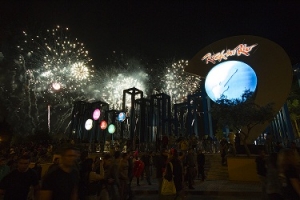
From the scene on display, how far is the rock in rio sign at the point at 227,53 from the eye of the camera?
23756mm

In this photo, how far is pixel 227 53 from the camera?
82.5 ft

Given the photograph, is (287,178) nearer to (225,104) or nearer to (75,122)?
(225,104)

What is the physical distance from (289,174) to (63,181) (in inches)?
146

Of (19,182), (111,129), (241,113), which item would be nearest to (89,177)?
(19,182)

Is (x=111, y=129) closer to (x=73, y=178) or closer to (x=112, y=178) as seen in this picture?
(x=112, y=178)

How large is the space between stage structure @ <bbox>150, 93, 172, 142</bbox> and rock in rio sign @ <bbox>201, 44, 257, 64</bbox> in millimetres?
6367

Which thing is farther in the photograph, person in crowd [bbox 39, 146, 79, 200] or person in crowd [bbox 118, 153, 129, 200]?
person in crowd [bbox 118, 153, 129, 200]

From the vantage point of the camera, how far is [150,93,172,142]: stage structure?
24.9 metres

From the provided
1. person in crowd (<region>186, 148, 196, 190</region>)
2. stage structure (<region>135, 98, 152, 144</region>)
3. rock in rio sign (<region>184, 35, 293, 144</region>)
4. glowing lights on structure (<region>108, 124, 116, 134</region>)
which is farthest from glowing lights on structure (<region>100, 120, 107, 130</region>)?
person in crowd (<region>186, 148, 196, 190</region>)

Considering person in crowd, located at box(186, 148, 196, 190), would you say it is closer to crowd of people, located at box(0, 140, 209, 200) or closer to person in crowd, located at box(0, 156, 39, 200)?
crowd of people, located at box(0, 140, 209, 200)

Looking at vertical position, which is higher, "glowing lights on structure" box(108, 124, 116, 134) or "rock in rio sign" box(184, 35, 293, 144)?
"rock in rio sign" box(184, 35, 293, 144)

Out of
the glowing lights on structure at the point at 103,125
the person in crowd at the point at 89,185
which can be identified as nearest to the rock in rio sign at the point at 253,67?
the glowing lights on structure at the point at 103,125

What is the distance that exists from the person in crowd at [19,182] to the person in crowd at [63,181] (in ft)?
3.11

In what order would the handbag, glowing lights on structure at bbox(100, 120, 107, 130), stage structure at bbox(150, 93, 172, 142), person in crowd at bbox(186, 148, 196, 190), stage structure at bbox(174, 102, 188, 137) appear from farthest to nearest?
stage structure at bbox(174, 102, 188, 137), glowing lights on structure at bbox(100, 120, 107, 130), stage structure at bbox(150, 93, 172, 142), person in crowd at bbox(186, 148, 196, 190), the handbag
